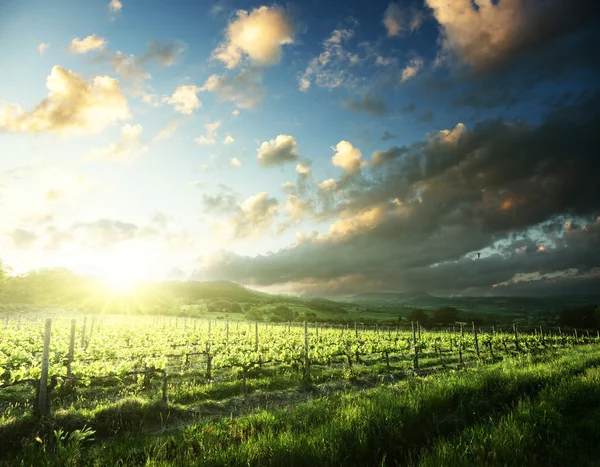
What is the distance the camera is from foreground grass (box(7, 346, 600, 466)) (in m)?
5.89

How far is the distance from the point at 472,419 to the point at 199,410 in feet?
28.4

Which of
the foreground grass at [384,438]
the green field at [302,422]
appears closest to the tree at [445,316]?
the green field at [302,422]

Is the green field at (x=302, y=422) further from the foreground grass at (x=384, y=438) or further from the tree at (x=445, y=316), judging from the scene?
the tree at (x=445, y=316)

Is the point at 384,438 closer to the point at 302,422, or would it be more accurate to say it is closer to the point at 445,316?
the point at 302,422

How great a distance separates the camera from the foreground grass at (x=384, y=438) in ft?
19.3

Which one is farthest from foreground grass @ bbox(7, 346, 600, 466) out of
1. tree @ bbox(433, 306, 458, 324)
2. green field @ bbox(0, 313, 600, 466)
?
tree @ bbox(433, 306, 458, 324)

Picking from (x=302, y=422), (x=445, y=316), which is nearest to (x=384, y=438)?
(x=302, y=422)

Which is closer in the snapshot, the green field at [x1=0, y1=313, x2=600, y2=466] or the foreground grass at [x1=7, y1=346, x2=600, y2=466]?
the foreground grass at [x1=7, y1=346, x2=600, y2=466]

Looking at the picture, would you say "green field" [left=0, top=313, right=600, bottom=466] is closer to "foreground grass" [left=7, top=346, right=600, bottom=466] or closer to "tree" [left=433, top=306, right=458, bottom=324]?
"foreground grass" [left=7, top=346, right=600, bottom=466]

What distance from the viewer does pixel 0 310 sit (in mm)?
78812

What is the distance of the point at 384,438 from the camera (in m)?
6.85

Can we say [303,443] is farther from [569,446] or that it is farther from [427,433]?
[569,446]

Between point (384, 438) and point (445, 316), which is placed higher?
point (384, 438)

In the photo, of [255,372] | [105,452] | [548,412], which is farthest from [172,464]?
[255,372]
